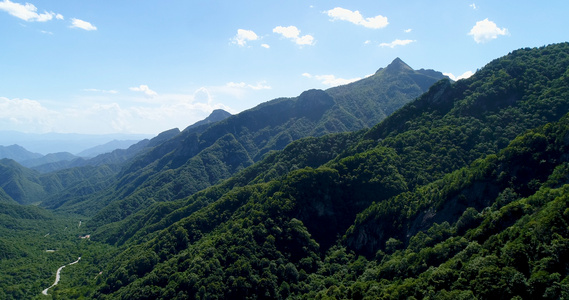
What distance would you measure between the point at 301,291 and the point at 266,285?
10.7 metres

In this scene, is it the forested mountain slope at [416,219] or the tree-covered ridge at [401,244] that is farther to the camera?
the forested mountain slope at [416,219]

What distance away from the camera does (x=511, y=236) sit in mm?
54062

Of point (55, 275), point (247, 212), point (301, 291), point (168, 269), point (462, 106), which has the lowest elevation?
point (55, 275)

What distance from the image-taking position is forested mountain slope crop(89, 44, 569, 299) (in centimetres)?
5392

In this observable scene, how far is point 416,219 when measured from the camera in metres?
Result: 90.7

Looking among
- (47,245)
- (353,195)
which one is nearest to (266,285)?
(353,195)

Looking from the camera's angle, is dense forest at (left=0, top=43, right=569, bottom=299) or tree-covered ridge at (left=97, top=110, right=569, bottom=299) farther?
dense forest at (left=0, top=43, right=569, bottom=299)

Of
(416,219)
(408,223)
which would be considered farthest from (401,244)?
(416,219)

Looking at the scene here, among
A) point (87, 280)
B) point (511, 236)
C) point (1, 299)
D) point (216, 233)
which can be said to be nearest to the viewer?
point (511, 236)

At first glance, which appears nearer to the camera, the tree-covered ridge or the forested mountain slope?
the tree-covered ridge

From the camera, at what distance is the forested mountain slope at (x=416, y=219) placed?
2123 inches

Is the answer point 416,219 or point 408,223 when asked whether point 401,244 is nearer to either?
point 408,223

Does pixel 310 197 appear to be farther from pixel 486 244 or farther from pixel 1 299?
pixel 1 299

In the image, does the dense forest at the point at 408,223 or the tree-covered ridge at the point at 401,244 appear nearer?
the tree-covered ridge at the point at 401,244
